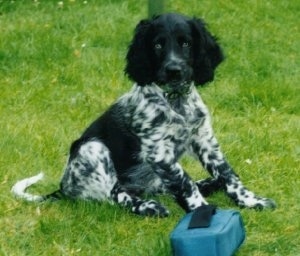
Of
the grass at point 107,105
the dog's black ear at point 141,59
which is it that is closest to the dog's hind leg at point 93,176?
the grass at point 107,105

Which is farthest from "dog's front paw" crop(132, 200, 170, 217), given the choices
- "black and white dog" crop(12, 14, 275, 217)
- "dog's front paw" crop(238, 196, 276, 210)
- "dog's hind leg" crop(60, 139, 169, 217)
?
"dog's front paw" crop(238, 196, 276, 210)

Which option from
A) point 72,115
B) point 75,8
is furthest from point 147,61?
point 75,8

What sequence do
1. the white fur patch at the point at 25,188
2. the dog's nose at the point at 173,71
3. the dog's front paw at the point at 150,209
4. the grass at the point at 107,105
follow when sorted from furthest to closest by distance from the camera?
the white fur patch at the point at 25,188 → the dog's front paw at the point at 150,209 → the dog's nose at the point at 173,71 → the grass at the point at 107,105

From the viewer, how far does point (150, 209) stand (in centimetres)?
502

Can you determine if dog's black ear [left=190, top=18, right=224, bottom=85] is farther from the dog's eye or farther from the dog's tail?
the dog's tail

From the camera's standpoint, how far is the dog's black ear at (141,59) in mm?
5094

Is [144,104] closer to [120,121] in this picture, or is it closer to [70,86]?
[120,121]

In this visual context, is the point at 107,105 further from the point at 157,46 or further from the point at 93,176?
the point at 157,46

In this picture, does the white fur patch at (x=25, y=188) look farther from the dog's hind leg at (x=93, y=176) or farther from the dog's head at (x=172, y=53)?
the dog's head at (x=172, y=53)

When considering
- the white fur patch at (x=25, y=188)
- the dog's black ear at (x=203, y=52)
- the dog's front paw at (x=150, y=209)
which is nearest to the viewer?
the dog's front paw at (x=150, y=209)

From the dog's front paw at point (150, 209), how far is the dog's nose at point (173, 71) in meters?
0.76

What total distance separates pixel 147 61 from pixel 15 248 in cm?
138

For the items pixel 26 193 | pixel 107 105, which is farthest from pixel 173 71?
pixel 107 105

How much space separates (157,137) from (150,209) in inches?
17.0
